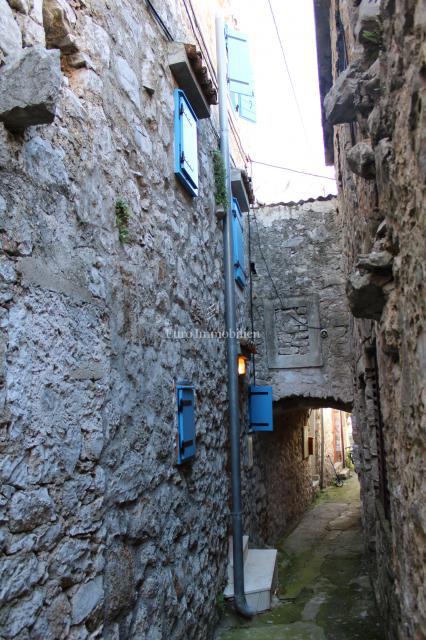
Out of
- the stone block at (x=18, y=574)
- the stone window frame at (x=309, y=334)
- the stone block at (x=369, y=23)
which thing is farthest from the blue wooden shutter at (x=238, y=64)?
the stone block at (x=18, y=574)

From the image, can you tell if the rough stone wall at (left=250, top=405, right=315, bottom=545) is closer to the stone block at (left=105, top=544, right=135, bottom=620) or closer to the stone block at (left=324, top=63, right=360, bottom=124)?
the stone block at (left=105, top=544, right=135, bottom=620)

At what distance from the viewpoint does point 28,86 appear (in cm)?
173

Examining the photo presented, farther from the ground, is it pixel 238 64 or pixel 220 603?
pixel 238 64

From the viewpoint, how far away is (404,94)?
1.69 meters

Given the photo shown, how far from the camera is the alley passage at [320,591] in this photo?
3.98m

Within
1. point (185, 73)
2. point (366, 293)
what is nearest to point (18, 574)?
point (366, 293)

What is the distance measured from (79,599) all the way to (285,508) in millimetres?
6791

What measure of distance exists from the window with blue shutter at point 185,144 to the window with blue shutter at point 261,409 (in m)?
3.12

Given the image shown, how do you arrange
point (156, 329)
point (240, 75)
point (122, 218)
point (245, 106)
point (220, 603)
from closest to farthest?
1. point (122, 218)
2. point (156, 329)
3. point (220, 603)
4. point (240, 75)
5. point (245, 106)

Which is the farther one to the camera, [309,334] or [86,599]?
[309,334]

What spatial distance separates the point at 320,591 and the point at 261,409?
6.82 feet

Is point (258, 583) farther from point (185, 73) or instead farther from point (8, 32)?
point (8, 32)

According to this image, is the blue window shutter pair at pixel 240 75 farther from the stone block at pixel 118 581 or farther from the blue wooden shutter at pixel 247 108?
the stone block at pixel 118 581

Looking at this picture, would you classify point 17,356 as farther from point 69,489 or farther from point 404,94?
point 404,94
